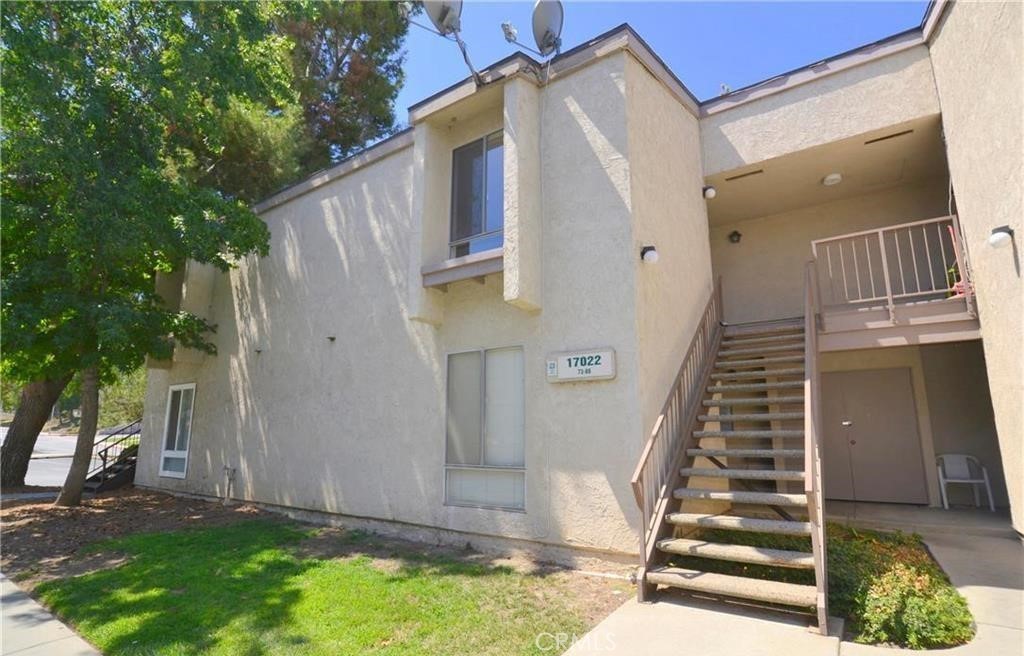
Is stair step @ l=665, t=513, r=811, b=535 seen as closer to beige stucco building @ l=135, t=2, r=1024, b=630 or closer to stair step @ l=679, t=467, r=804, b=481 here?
beige stucco building @ l=135, t=2, r=1024, b=630

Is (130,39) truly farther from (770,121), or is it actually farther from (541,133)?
(770,121)

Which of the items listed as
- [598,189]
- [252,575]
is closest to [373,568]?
[252,575]

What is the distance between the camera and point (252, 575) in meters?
6.06

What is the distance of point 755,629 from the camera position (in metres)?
4.06

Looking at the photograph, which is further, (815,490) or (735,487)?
(735,487)

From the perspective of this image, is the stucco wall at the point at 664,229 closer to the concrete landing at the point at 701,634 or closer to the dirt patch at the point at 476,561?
the dirt patch at the point at 476,561

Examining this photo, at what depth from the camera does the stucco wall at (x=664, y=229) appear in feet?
20.4

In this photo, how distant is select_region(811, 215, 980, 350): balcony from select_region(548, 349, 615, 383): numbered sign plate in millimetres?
3402

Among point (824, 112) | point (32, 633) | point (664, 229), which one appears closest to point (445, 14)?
point (664, 229)

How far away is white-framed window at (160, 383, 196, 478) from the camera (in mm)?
12211

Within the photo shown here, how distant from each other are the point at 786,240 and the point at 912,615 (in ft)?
23.4

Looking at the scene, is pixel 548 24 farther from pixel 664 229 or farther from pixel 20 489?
pixel 20 489

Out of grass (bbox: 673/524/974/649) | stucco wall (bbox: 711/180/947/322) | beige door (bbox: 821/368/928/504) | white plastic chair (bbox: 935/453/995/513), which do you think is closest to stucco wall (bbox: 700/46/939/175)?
stucco wall (bbox: 711/180/947/322)

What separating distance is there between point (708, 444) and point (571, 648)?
3913 millimetres
